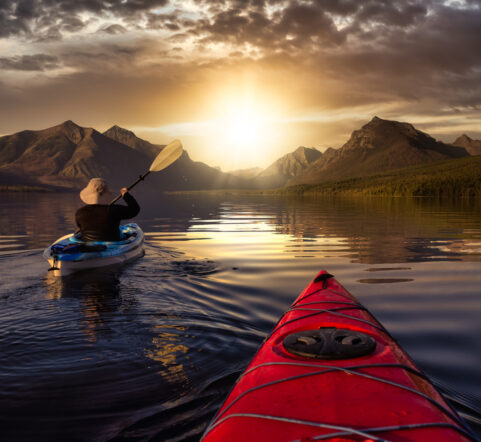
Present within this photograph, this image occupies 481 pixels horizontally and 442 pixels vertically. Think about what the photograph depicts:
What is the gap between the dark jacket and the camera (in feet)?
32.1

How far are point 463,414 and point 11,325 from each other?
20.3ft

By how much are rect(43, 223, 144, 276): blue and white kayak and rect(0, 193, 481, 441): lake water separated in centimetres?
31

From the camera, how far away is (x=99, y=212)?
32.2 ft

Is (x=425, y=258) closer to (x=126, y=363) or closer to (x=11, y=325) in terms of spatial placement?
(x=126, y=363)

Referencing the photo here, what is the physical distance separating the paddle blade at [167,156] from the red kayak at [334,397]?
407 inches

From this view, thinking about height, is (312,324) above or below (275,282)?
above

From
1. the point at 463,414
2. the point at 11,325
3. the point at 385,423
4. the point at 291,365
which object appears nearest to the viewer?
the point at 385,423

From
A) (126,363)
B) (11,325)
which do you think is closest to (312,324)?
(126,363)

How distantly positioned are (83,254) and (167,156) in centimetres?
559

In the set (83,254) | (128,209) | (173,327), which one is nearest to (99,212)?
(128,209)

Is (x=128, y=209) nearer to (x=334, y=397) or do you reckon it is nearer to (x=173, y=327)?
(x=173, y=327)

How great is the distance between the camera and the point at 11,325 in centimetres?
582

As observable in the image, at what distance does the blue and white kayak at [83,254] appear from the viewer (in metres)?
8.88

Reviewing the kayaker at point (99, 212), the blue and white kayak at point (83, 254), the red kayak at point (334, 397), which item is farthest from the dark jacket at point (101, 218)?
the red kayak at point (334, 397)
